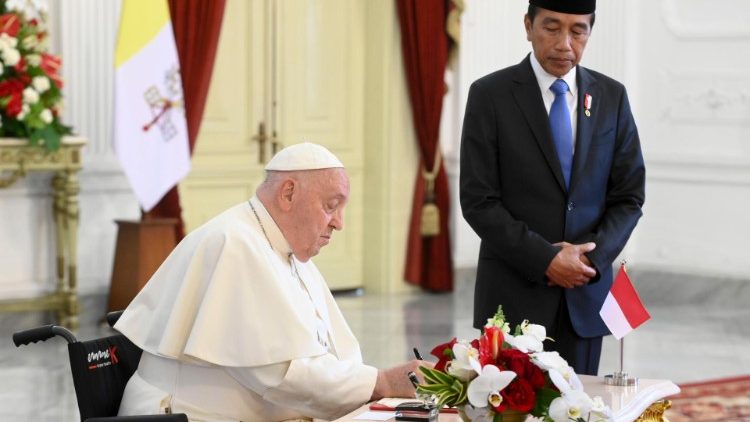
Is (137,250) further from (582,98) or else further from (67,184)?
(582,98)

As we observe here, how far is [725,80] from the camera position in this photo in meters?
9.27

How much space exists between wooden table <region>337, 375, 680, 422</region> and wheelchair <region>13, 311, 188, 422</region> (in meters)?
0.72

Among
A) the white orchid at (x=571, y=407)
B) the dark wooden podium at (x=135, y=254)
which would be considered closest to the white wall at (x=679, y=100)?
the dark wooden podium at (x=135, y=254)

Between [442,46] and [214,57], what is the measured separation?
1864 mm

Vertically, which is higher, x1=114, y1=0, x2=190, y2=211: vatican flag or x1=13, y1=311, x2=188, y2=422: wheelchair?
x1=114, y1=0, x2=190, y2=211: vatican flag

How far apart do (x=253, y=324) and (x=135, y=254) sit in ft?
16.5

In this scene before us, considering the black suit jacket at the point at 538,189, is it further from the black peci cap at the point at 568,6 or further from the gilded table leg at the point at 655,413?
the gilded table leg at the point at 655,413

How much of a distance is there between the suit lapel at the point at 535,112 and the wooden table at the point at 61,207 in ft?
14.2

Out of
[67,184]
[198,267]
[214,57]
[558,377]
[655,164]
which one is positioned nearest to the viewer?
[558,377]

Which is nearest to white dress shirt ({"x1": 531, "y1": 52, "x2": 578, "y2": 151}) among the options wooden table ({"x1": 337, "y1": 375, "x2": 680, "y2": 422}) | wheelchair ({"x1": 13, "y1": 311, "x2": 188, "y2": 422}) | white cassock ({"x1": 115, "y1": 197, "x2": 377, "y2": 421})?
wooden table ({"x1": 337, "y1": 375, "x2": 680, "y2": 422})

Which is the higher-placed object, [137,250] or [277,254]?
[277,254]

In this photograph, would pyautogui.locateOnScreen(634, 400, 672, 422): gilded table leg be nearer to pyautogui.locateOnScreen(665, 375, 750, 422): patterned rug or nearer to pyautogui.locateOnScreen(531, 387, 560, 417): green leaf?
pyautogui.locateOnScreen(531, 387, 560, 417): green leaf

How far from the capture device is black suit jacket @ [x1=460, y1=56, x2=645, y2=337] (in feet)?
13.5

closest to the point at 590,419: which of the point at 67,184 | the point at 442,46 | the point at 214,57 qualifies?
the point at 67,184
